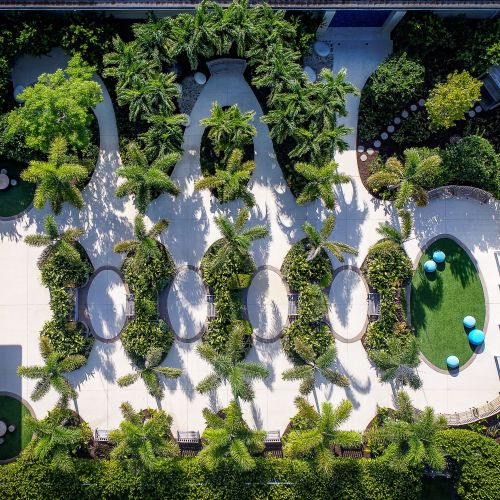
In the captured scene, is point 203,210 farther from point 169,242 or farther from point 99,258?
point 99,258

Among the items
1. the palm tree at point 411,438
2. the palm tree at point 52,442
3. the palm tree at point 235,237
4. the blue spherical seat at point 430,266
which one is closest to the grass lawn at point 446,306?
the blue spherical seat at point 430,266

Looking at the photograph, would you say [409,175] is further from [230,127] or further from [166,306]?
[166,306]

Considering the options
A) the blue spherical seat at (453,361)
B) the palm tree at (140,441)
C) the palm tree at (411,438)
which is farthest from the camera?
the blue spherical seat at (453,361)

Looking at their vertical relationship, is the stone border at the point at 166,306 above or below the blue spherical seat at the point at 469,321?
above

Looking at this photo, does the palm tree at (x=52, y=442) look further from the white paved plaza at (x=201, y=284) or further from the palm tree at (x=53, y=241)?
the palm tree at (x=53, y=241)

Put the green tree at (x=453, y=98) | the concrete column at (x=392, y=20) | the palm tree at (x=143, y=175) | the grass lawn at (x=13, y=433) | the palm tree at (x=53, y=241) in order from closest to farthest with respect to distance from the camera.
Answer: the palm tree at (x=143, y=175) < the palm tree at (x=53, y=241) < the green tree at (x=453, y=98) < the concrete column at (x=392, y=20) < the grass lawn at (x=13, y=433)

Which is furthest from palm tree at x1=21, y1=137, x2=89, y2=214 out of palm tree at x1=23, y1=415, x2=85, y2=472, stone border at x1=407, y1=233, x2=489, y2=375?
stone border at x1=407, y1=233, x2=489, y2=375
